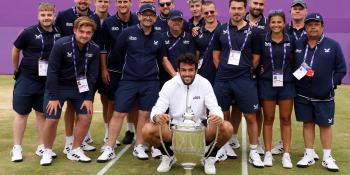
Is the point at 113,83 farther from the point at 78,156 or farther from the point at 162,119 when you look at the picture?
the point at 162,119

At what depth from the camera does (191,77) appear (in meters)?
4.55

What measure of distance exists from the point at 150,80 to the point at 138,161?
37.7 inches

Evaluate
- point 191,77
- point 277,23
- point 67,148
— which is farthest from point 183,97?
point 67,148

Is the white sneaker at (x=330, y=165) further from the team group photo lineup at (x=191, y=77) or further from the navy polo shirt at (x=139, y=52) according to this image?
the navy polo shirt at (x=139, y=52)

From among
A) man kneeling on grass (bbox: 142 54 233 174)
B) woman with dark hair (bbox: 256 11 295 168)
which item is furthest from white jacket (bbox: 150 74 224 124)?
woman with dark hair (bbox: 256 11 295 168)

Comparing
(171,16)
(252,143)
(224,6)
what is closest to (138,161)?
(252,143)

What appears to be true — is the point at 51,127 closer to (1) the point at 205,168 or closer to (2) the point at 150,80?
(2) the point at 150,80

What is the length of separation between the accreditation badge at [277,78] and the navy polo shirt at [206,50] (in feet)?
2.66

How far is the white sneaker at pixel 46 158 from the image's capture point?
5082 mm

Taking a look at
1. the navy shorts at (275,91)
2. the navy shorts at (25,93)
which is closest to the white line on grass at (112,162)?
the navy shorts at (25,93)

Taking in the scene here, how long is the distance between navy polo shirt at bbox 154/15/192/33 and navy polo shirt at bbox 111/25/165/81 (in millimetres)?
453

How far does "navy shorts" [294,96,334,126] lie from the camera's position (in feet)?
16.7

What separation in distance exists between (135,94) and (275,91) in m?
1.60

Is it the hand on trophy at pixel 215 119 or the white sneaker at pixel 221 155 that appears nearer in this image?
the hand on trophy at pixel 215 119
